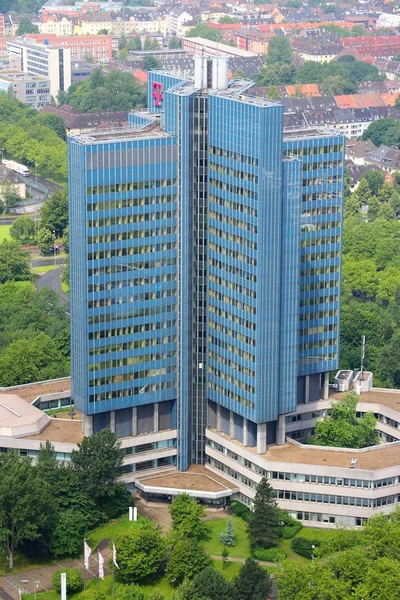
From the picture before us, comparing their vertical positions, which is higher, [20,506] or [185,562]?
A: [20,506]

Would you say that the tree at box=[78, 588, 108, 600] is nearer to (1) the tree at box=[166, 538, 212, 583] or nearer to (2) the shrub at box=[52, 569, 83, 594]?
(2) the shrub at box=[52, 569, 83, 594]

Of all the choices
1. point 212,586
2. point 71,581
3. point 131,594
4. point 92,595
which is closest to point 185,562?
point 131,594

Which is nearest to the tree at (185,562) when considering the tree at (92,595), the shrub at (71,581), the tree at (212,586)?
the tree at (212,586)

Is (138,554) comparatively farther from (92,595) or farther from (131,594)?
(92,595)

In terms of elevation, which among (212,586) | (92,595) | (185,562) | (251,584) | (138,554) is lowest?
(92,595)

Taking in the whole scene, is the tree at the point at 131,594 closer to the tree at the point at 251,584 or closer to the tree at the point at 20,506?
the tree at the point at 251,584

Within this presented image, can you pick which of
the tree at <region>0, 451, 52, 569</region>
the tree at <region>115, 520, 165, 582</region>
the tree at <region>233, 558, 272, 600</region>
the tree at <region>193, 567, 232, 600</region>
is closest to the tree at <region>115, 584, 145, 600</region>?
the tree at <region>115, 520, 165, 582</region>
